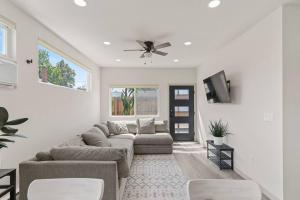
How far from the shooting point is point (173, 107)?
679 cm

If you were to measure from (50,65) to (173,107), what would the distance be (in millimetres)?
4382

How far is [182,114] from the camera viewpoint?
6.82 metres

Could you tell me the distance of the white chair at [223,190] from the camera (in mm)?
1239

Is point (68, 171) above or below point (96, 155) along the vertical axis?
below

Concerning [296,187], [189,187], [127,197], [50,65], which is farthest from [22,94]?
[296,187]

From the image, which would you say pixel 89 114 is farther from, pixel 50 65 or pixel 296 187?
pixel 296 187

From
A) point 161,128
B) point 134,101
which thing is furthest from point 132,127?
point 134,101

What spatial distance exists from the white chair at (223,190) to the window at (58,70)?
3.09 metres

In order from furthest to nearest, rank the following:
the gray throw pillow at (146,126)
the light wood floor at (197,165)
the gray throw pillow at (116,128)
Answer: the gray throw pillow at (146,126)
the gray throw pillow at (116,128)
the light wood floor at (197,165)

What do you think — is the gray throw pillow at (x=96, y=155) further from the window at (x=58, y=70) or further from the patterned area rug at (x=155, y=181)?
the window at (x=58, y=70)

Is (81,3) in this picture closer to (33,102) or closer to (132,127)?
(33,102)

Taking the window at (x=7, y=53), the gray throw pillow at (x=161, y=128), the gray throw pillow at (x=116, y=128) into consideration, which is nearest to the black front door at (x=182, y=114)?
the gray throw pillow at (x=161, y=128)

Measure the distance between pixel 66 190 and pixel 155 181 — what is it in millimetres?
2211

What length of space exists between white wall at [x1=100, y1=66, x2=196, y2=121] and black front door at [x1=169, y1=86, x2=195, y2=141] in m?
0.26
